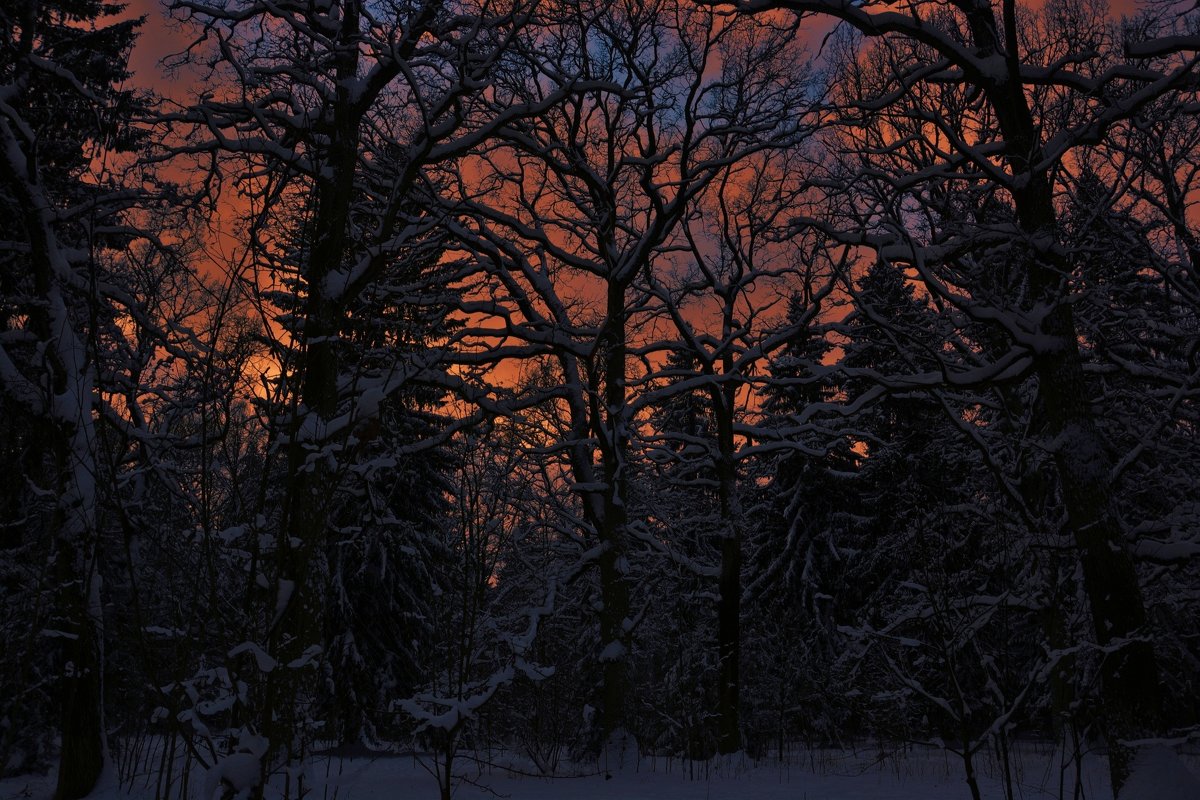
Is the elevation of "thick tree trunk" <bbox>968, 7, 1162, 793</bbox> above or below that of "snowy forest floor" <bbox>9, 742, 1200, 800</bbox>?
above

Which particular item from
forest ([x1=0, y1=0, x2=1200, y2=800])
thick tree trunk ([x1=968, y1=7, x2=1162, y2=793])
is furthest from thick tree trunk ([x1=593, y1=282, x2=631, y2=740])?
thick tree trunk ([x1=968, y1=7, x2=1162, y2=793])

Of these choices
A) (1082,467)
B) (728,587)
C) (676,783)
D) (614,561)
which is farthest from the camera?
(728,587)

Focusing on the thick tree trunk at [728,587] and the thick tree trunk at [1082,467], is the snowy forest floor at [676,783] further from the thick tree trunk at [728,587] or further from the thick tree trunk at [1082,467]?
the thick tree trunk at [1082,467]

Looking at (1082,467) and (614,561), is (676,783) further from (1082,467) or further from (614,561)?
(1082,467)

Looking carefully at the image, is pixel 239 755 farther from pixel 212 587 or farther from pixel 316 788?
pixel 316 788

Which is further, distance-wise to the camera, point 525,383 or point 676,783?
point 525,383

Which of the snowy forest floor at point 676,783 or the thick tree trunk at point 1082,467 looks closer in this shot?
the thick tree trunk at point 1082,467

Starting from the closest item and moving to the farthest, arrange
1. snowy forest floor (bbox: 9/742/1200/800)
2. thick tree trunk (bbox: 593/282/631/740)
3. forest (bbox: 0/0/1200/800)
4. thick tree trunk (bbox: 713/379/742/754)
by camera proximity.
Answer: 1. forest (bbox: 0/0/1200/800)
2. snowy forest floor (bbox: 9/742/1200/800)
3. thick tree trunk (bbox: 593/282/631/740)
4. thick tree trunk (bbox: 713/379/742/754)

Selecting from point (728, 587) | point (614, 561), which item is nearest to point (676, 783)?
point (614, 561)

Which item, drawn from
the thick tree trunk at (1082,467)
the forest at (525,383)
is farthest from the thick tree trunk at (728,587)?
the thick tree trunk at (1082,467)

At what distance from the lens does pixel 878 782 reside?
38.0ft

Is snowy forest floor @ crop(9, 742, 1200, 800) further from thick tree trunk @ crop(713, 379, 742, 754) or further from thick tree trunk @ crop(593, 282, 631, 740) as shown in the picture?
thick tree trunk @ crop(593, 282, 631, 740)

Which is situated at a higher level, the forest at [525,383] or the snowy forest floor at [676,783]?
the forest at [525,383]

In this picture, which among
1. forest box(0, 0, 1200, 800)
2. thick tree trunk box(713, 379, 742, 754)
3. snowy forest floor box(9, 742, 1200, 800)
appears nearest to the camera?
forest box(0, 0, 1200, 800)
